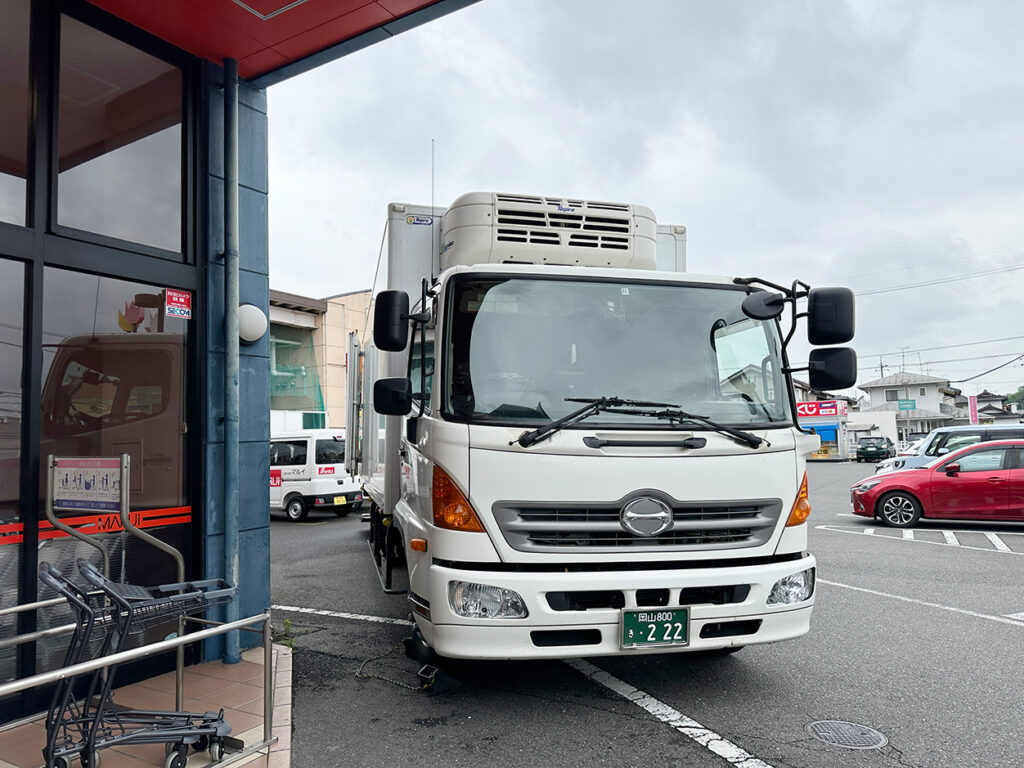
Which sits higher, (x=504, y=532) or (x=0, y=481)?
(x=0, y=481)

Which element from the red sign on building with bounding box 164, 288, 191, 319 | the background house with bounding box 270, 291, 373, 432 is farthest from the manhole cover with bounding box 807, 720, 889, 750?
the background house with bounding box 270, 291, 373, 432

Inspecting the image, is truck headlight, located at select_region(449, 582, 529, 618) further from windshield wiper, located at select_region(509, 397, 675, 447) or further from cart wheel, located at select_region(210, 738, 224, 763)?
cart wheel, located at select_region(210, 738, 224, 763)

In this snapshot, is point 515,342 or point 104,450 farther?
point 104,450

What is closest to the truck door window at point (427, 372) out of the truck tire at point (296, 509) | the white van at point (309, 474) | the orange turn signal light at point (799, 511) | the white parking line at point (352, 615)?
the orange turn signal light at point (799, 511)

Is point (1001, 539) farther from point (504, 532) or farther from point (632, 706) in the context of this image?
point (504, 532)

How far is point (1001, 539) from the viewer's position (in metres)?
10.3

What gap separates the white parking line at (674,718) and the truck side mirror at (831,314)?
225 cm

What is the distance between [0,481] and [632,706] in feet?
11.8

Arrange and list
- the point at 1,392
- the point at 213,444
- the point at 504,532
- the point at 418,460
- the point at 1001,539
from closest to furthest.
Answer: the point at 504,532 → the point at 1,392 → the point at 418,460 → the point at 213,444 → the point at 1001,539

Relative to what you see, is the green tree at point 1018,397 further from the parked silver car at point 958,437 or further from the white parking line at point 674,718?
the white parking line at point 674,718

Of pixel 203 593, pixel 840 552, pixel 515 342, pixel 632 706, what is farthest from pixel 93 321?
pixel 840 552

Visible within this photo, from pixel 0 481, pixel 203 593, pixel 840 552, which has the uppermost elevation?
pixel 0 481

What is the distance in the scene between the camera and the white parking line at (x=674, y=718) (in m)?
3.34

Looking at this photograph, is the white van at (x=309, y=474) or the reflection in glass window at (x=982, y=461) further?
the white van at (x=309, y=474)
